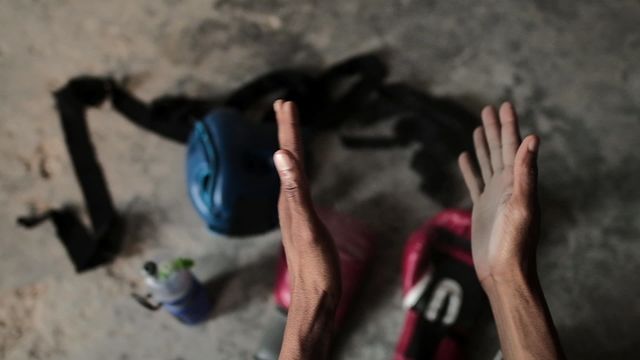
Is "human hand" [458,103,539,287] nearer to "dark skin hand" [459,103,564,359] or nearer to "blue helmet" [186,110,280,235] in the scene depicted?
"dark skin hand" [459,103,564,359]

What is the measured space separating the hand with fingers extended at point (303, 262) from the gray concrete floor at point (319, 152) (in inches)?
19.1

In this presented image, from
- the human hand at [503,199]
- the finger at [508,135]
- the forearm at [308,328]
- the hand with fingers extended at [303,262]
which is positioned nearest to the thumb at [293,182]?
the hand with fingers extended at [303,262]

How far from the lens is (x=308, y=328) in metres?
0.86

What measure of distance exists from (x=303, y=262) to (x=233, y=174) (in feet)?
1.64

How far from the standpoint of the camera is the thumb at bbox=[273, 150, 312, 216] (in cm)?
86

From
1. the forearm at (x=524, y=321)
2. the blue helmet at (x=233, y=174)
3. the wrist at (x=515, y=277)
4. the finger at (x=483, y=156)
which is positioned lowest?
the blue helmet at (x=233, y=174)

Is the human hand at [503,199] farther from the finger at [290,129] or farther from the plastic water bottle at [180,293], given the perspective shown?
the plastic water bottle at [180,293]

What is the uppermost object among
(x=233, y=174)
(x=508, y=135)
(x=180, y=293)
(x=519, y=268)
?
(x=508, y=135)

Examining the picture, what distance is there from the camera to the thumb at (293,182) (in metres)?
0.86

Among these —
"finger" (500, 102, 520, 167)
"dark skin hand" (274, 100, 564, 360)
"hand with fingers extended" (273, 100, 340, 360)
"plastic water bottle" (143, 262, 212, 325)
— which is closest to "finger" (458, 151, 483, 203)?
"finger" (500, 102, 520, 167)

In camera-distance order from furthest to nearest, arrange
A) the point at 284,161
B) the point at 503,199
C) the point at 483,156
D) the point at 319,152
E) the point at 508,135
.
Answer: the point at 319,152 < the point at 483,156 < the point at 508,135 < the point at 503,199 < the point at 284,161

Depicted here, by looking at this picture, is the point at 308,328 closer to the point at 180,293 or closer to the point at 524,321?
the point at 524,321

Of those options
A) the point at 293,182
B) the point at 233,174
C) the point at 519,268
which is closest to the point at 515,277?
the point at 519,268

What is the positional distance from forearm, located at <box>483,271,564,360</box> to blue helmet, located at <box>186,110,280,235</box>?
65cm
